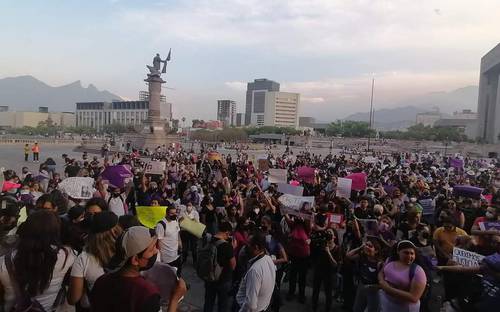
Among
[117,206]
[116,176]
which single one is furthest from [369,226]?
[116,176]

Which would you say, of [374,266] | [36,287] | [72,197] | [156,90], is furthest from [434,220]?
[156,90]

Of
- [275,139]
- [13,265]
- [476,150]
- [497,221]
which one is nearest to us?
[13,265]

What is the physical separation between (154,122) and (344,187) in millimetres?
49619

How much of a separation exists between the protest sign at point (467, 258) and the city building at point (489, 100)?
11907 cm

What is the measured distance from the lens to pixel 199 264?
16.7 feet

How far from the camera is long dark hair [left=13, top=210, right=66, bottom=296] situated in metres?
3.06

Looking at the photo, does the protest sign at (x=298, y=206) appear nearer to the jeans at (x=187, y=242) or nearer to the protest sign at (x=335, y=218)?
the protest sign at (x=335, y=218)

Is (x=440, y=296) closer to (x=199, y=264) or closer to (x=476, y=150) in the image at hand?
(x=199, y=264)

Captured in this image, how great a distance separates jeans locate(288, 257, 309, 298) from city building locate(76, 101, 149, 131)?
156536 mm

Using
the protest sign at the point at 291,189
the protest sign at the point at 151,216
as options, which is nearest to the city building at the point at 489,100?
the protest sign at the point at 291,189

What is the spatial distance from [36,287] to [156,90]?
6070 centimetres

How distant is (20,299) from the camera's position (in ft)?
10.1

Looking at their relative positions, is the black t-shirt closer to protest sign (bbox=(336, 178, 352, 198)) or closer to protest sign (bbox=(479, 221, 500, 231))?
protest sign (bbox=(479, 221, 500, 231))

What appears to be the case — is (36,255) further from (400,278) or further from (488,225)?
(488,225)
